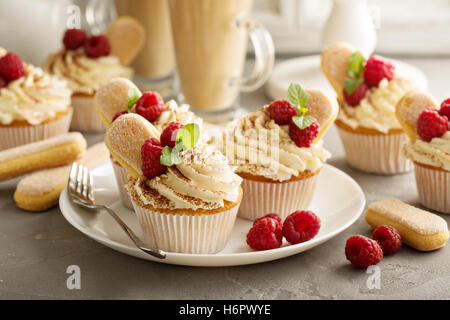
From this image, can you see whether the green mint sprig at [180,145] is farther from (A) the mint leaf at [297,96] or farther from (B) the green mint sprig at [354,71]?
(B) the green mint sprig at [354,71]

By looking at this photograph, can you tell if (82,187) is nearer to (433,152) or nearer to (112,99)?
(112,99)

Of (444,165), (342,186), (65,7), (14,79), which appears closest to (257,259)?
(342,186)

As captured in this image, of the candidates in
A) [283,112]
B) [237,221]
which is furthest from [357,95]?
[237,221]

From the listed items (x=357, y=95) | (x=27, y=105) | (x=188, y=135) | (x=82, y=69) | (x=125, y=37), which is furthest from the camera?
(x=125, y=37)

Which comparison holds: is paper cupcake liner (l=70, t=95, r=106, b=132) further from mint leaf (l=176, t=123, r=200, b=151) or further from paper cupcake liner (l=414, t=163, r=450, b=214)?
paper cupcake liner (l=414, t=163, r=450, b=214)

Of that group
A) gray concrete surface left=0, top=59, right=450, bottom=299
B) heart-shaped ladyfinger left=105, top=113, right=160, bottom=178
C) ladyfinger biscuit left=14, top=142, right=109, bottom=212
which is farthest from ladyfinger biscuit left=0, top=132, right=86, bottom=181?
heart-shaped ladyfinger left=105, top=113, right=160, bottom=178

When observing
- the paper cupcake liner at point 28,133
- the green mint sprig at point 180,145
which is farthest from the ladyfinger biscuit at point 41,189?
the green mint sprig at point 180,145

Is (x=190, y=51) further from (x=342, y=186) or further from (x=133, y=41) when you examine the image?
(x=342, y=186)
